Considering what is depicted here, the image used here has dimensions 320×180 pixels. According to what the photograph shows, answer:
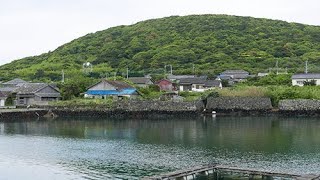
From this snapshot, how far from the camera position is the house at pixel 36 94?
2277 inches

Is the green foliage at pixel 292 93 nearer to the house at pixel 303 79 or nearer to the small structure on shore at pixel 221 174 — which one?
the house at pixel 303 79

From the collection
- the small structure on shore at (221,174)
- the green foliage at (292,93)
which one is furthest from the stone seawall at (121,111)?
the small structure on shore at (221,174)

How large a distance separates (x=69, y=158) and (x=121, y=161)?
3.49 m

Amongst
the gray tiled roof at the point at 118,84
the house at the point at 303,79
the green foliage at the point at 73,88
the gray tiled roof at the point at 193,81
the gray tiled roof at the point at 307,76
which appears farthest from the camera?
the gray tiled roof at the point at 193,81

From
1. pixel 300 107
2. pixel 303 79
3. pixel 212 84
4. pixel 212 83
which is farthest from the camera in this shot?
pixel 212 83

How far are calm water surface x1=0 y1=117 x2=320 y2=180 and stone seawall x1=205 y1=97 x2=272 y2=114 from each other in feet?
12.7

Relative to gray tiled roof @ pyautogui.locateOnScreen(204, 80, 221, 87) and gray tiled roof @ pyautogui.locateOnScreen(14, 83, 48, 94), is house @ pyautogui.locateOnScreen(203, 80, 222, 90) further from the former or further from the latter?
gray tiled roof @ pyautogui.locateOnScreen(14, 83, 48, 94)

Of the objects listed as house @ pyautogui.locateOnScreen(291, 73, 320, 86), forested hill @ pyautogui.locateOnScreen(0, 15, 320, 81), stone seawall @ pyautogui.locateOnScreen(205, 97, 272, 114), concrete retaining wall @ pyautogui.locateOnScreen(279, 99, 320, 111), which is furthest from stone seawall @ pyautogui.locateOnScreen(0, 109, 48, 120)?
house @ pyautogui.locateOnScreen(291, 73, 320, 86)

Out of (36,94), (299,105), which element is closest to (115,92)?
(36,94)

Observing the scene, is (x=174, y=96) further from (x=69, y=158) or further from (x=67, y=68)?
(x=67, y=68)

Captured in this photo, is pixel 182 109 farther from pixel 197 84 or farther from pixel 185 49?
pixel 185 49

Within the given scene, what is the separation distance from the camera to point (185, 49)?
9525 centimetres

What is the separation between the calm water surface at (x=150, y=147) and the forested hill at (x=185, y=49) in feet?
117

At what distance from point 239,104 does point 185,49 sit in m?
44.7
